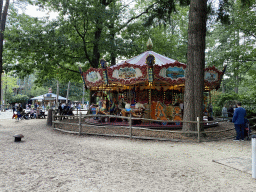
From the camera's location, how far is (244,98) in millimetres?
14383

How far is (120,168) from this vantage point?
4816mm

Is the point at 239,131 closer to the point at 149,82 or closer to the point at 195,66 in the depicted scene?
the point at 195,66

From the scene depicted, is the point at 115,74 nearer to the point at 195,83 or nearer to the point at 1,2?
the point at 195,83

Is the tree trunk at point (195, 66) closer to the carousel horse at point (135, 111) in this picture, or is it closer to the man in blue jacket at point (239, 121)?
the man in blue jacket at point (239, 121)

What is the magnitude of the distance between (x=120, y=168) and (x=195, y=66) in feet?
20.4

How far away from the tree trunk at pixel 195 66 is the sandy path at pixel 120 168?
2044mm

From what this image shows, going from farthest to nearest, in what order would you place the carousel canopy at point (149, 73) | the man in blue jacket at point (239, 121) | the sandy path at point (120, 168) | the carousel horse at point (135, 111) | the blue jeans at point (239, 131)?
the carousel horse at point (135, 111)
the carousel canopy at point (149, 73)
the blue jeans at point (239, 131)
the man in blue jacket at point (239, 121)
the sandy path at point (120, 168)

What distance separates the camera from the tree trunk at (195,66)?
353 inches

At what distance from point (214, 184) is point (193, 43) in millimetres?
6817

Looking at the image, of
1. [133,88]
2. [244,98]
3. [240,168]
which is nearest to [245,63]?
[244,98]

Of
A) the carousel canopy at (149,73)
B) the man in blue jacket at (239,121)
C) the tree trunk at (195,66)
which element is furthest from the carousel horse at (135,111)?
the man in blue jacket at (239,121)

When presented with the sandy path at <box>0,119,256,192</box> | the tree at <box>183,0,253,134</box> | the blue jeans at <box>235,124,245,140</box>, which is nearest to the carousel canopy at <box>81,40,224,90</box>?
the tree at <box>183,0,253,134</box>

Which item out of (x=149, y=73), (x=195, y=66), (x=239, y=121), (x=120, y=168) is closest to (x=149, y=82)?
(x=149, y=73)

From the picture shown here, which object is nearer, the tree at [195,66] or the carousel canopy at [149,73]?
the tree at [195,66]
